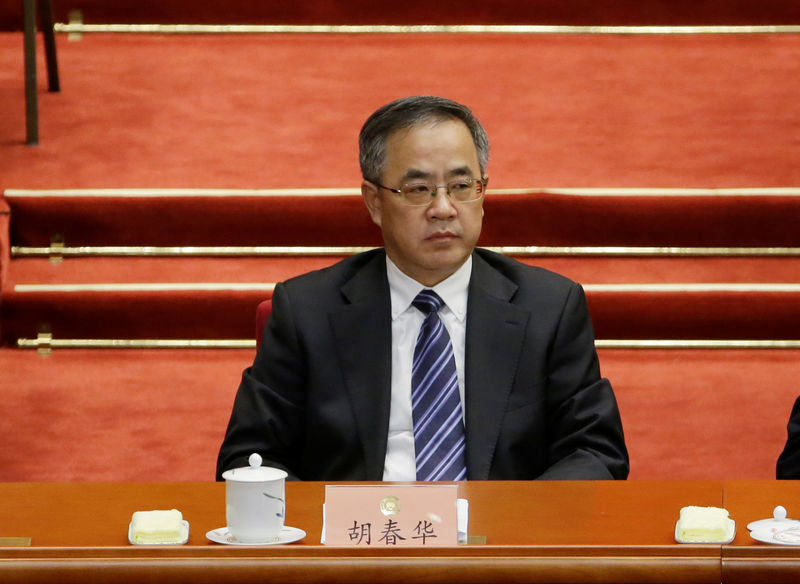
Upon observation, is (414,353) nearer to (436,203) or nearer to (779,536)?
(436,203)

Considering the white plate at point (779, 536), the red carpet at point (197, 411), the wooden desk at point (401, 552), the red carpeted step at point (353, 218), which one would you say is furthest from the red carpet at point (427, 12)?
the white plate at point (779, 536)

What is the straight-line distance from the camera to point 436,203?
1.79 metres

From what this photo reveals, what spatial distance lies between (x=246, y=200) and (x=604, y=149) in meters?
0.95

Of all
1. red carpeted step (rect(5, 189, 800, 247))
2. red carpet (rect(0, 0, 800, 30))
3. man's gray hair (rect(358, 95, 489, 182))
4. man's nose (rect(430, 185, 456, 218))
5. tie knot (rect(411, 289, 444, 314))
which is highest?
red carpet (rect(0, 0, 800, 30))

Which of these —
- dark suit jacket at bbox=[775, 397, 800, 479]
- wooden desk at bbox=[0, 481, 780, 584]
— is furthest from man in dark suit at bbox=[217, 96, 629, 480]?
wooden desk at bbox=[0, 481, 780, 584]

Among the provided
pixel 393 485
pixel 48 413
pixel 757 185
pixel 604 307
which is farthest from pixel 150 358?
pixel 393 485

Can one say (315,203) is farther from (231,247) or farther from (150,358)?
(150,358)

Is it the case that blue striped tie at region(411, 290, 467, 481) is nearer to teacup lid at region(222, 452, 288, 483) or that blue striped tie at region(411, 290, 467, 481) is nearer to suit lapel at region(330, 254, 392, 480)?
suit lapel at region(330, 254, 392, 480)

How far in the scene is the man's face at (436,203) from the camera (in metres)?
1.79

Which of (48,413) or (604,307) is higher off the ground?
(604,307)

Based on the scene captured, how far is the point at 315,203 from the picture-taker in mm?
3262

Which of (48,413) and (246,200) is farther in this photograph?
(246,200)

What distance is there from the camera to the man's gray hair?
1809 millimetres

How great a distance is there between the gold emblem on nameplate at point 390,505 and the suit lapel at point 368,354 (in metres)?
0.52
